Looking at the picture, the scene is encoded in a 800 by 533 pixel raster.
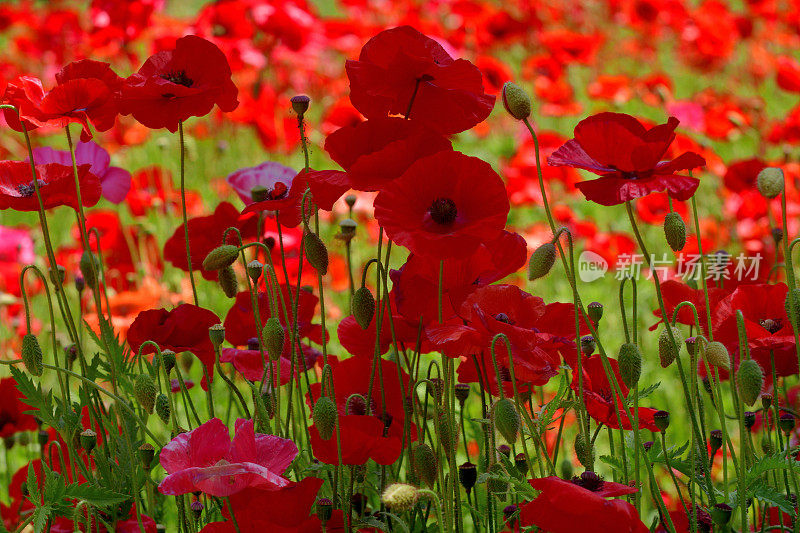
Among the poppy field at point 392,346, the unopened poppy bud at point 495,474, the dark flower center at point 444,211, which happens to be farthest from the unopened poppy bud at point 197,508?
the dark flower center at point 444,211

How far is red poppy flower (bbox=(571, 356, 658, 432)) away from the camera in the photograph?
1.17m

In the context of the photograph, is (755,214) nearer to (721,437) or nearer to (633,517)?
(721,437)

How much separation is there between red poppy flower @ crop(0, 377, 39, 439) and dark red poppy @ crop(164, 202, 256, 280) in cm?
40

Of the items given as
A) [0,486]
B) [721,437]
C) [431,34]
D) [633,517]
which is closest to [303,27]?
[431,34]

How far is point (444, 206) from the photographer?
3.44ft

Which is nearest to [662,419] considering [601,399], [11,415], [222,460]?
[601,399]

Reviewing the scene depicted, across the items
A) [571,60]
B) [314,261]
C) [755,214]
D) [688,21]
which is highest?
[688,21]

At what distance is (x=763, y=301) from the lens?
1.26 metres

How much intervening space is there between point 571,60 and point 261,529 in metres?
3.08

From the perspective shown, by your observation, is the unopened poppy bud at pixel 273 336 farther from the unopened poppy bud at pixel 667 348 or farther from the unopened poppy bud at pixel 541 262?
the unopened poppy bud at pixel 667 348

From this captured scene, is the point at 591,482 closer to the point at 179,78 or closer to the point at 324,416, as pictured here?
the point at 324,416

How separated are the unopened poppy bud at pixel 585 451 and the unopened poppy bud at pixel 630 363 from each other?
0.13m

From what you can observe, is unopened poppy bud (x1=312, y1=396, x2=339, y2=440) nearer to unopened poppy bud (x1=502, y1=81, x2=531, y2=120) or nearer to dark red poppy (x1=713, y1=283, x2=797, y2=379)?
unopened poppy bud (x1=502, y1=81, x2=531, y2=120)

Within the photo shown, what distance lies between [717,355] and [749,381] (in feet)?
0.13
